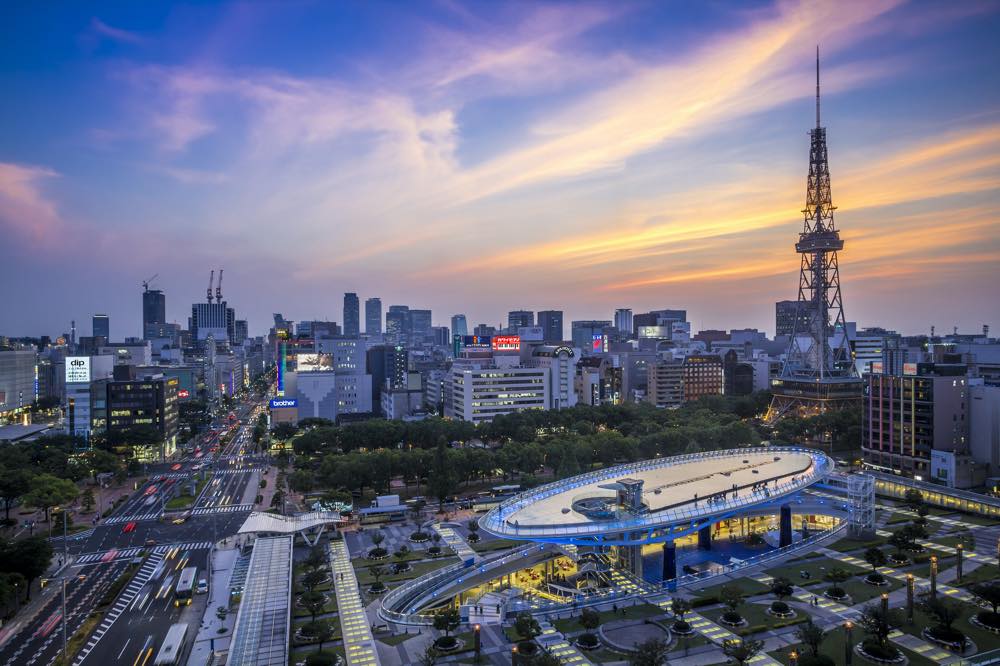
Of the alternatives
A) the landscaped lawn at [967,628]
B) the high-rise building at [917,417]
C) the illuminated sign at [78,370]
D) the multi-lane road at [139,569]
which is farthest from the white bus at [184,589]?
the high-rise building at [917,417]

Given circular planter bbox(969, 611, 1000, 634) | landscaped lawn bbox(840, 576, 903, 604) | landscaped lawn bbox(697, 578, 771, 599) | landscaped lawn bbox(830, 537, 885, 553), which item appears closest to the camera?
circular planter bbox(969, 611, 1000, 634)

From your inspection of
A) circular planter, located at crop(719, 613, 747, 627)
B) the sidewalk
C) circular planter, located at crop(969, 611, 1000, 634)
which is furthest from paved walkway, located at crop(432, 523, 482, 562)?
circular planter, located at crop(969, 611, 1000, 634)

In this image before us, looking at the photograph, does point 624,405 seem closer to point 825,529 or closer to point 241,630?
point 825,529

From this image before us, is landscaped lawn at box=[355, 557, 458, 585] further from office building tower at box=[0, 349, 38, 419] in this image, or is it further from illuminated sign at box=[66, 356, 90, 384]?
office building tower at box=[0, 349, 38, 419]

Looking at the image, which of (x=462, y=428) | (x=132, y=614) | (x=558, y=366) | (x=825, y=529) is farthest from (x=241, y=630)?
(x=558, y=366)

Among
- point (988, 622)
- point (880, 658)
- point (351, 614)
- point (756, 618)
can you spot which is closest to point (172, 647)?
point (351, 614)

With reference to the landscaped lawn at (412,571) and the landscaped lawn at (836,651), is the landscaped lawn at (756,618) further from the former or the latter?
the landscaped lawn at (412,571)
